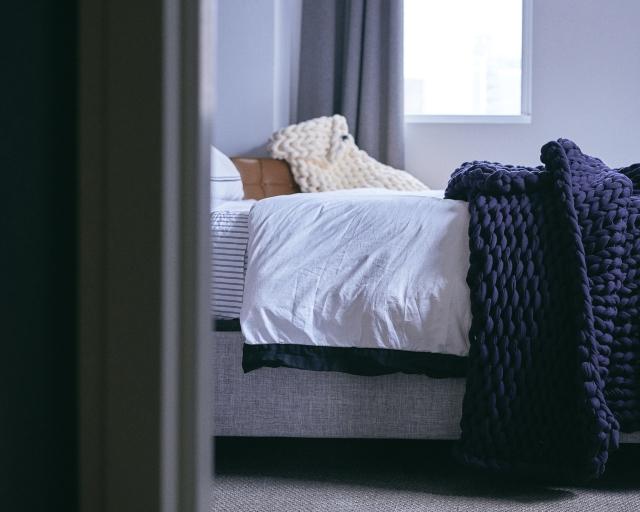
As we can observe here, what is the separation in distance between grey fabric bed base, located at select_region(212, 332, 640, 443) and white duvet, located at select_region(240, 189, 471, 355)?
0.30ft

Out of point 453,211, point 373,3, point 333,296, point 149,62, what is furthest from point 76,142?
point 373,3

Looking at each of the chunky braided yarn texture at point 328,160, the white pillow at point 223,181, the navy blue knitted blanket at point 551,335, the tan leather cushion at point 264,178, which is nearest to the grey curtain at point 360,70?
the chunky braided yarn texture at point 328,160

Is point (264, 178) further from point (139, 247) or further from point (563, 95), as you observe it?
point (139, 247)

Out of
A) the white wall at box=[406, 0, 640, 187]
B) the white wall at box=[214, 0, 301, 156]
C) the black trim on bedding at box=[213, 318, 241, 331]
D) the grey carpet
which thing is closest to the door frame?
the grey carpet

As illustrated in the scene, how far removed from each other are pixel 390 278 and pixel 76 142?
3.93 ft

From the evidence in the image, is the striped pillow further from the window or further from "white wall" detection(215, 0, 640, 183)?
the window

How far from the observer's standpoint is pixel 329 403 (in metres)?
1.70

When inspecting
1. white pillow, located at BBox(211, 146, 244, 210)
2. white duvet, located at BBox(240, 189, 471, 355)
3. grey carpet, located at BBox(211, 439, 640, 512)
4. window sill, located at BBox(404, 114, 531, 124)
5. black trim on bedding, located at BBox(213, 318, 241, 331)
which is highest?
window sill, located at BBox(404, 114, 531, 124)

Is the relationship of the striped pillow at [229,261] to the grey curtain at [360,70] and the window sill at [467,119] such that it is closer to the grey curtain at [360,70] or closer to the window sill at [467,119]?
the grey curtain at [360,70]

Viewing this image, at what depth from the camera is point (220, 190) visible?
2.49 m

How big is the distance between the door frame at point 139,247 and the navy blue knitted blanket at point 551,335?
115 centimetres

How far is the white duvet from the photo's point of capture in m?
1.65

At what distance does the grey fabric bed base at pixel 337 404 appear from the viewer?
1.69 metres

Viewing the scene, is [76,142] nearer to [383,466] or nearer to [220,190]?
[383,466]
